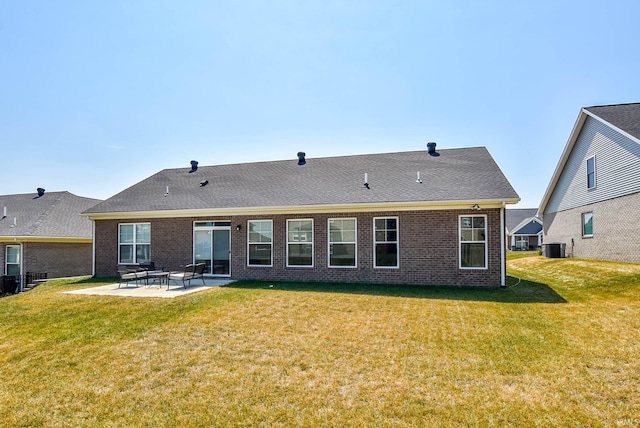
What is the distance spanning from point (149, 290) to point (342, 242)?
674 cm

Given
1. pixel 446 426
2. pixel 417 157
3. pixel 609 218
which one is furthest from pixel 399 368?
pixel 609 218

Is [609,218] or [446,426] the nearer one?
[446,426]

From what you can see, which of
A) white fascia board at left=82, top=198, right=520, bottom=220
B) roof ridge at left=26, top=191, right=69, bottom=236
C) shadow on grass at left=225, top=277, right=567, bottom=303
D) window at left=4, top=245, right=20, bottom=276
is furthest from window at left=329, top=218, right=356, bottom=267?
window at left=4, top=245, right=20, bottom=276

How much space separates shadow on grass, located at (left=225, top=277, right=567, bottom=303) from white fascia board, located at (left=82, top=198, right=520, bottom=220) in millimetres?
2684

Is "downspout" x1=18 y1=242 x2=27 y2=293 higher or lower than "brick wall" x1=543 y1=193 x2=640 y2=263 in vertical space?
lower

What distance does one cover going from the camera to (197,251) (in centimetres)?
1472

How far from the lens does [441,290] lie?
36.8 ft

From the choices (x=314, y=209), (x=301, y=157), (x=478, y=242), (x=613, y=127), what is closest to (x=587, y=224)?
(x=613, y=127)

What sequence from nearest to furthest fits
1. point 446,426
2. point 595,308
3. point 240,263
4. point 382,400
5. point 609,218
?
point 446,426 < point 382,400 < point 595,308 < point 240,263 < point 609,218

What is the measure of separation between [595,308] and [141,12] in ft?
47.3

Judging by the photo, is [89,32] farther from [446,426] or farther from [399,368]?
[446,426]

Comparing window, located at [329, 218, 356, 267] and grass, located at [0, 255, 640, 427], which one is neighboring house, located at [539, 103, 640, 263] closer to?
grass, located at [0, 255, 640, 427]

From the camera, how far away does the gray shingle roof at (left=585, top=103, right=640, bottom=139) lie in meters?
14.9

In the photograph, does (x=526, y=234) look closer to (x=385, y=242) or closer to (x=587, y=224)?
(x=587, y=224)
